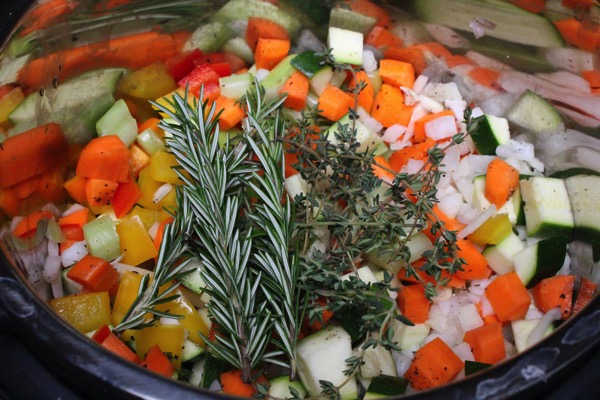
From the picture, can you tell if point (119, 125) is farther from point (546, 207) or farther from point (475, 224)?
point (546, 207)

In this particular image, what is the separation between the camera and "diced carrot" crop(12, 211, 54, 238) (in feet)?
5.92

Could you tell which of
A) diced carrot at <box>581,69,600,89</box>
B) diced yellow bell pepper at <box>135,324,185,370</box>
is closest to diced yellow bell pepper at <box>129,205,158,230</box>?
diced yellow bell pepper at <box>135,324,185,370</box>

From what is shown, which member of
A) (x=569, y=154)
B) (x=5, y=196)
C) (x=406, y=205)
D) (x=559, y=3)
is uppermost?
(x=559, y=3)

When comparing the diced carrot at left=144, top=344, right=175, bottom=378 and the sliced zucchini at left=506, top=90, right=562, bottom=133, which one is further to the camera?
the sliced zucchini at left=506, top=90, right=562, bottom=133

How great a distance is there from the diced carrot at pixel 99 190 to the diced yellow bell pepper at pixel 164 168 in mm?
123

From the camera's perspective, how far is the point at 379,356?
5.92ft


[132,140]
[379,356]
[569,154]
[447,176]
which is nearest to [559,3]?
[569,154]

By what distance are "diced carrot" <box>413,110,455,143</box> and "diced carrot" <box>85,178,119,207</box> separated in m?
1.04

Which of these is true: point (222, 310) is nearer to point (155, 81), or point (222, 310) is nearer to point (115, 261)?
point (115, 261)

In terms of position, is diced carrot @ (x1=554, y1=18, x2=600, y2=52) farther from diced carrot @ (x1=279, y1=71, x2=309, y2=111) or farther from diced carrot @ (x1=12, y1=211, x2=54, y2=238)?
diced carrot @ (x1=12, y1=211, x2=54, y2=238)

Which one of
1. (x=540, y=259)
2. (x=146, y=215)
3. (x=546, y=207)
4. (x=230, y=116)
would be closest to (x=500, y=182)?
(x=546, y=207)

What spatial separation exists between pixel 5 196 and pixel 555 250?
158 centimetres

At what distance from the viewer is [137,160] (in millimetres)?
2166

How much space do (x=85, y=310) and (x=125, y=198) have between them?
0.41 m
